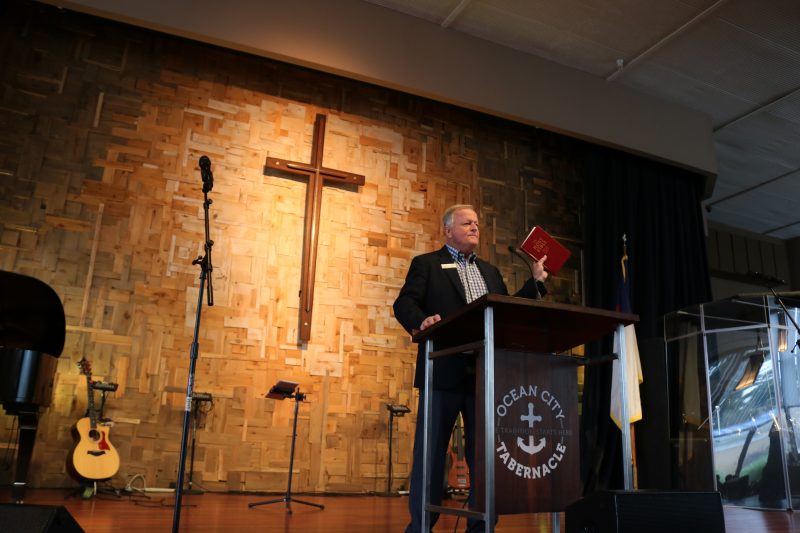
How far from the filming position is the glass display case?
16.0ft

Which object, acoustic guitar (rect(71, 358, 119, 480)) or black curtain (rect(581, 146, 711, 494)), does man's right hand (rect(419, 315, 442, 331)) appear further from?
black curtain (rect(581, 146, 711, 494))

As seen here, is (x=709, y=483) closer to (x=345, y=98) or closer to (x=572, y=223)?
(x=572, y=223)

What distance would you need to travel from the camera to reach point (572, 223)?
752 centimetres

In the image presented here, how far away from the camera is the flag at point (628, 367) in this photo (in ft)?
20.3

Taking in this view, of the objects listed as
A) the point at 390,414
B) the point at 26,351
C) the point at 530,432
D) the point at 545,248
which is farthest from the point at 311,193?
the point at 530,432

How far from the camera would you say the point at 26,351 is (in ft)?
12.3

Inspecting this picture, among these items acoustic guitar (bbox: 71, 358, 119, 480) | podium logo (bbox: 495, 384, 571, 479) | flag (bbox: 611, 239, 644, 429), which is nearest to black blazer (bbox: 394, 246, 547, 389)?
podium logo (bbox: 495, 384, 571, 479)

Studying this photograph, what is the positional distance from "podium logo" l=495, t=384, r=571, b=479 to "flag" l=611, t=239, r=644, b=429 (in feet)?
12.0

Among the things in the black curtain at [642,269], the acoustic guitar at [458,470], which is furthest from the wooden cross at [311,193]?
the black curtain at [642,269]

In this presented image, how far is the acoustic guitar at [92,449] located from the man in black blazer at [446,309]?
290 cm

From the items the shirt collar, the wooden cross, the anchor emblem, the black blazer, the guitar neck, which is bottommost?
the anchor emblem

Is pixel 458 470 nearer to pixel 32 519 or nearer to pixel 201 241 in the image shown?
pixel 201 241

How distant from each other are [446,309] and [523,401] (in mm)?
693

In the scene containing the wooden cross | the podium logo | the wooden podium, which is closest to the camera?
the wooden podium
